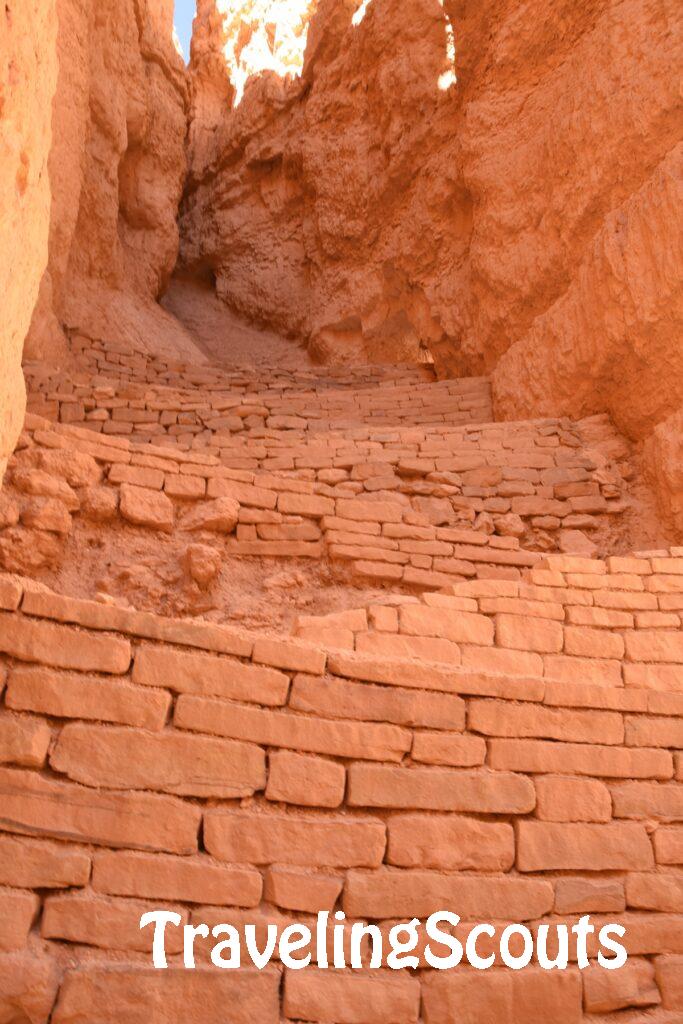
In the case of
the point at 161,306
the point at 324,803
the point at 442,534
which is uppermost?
the point at 161,306

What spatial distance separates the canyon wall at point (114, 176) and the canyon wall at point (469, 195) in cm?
185

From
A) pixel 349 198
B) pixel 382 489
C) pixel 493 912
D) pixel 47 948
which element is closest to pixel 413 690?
pixel 493 912

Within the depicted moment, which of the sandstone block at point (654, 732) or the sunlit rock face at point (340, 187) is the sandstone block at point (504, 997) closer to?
the sandstone block at point (654, 732)

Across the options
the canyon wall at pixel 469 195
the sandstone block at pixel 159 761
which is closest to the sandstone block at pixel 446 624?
the sandstone block at pixel 159 761

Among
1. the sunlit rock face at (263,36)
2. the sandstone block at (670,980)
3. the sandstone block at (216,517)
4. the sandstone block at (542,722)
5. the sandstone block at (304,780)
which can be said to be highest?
the sunlit rock face at (263,36)

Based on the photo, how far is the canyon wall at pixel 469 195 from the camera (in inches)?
307

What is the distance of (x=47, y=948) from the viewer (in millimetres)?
2271

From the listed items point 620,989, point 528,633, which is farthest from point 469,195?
point 620,989

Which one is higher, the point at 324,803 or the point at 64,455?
the point at 64,455

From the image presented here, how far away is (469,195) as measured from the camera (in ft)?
36.8

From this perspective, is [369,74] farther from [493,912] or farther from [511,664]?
[493,912]

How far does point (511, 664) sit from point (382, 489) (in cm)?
300

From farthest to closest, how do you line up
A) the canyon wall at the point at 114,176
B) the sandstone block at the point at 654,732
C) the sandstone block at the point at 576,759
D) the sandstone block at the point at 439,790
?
the canyon wall at the point at 114,176 < the sandstone block at the point at 654,732 < the sandstone block at the point at 576,759 < the sandstone block at the point at 439,790

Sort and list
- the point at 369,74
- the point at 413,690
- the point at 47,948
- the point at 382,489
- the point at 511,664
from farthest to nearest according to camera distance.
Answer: the point at 369,74, the point at 382,489, the point at 511,664, the point at 413,690, the point at 47,948
